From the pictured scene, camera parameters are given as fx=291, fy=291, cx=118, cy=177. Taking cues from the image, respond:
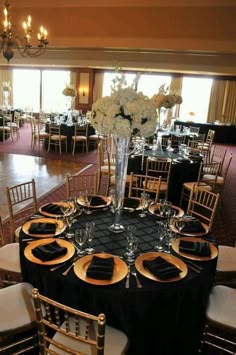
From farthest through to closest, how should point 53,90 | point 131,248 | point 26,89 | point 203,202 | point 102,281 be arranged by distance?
point 26,89, point 53,90, point 203,202, point 131,248, point 102,281

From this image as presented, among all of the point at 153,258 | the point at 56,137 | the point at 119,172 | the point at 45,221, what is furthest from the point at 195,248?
the point at 56,137

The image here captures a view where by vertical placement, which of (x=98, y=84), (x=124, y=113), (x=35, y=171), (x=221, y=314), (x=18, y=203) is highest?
(x=98, y=84)

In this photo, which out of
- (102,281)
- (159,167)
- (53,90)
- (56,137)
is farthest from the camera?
(53,90)

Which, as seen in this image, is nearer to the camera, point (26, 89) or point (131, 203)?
point (131, 203)

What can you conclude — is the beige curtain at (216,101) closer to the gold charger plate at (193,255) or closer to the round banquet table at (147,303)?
the gold charger plate at (193,255)

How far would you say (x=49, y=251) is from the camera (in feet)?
7.23

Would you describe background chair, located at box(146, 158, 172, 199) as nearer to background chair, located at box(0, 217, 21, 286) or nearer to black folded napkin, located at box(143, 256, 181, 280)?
background chair, located at box(0, 217, 21, 286)

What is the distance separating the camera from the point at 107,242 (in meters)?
2.49

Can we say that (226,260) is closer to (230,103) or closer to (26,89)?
(230,103)

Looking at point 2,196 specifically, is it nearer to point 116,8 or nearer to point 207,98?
point 116,8

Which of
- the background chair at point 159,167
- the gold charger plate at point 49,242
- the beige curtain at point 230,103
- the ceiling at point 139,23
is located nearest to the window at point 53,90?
the ceiling at point 139,23

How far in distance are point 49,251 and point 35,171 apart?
5.42 m

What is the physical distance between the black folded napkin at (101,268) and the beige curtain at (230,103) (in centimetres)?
1436

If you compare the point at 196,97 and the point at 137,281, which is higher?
the point at 196,97
